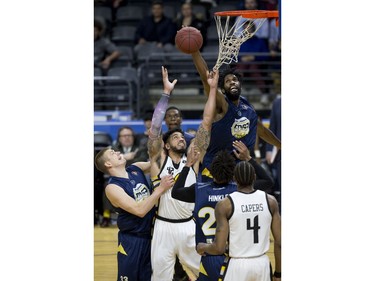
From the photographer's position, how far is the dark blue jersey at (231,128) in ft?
24.8

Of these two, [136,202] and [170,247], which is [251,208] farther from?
[170,247]

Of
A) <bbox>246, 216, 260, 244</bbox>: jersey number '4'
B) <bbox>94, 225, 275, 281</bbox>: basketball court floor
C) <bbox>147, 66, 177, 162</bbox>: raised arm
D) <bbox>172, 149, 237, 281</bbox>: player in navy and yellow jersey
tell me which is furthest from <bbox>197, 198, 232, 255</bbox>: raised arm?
<bbox>94, 225, 275, 281</bbox>: basketball court floor

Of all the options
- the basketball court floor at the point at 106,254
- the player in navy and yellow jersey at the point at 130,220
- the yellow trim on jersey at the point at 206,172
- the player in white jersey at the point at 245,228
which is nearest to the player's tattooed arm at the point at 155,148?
the player in navy and yellow jersey at the point at 130,220

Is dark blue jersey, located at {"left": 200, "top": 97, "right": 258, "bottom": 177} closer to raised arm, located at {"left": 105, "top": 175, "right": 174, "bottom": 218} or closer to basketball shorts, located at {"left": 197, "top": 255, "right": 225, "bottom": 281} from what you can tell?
raised arm, located at {"left": 105, "top": 175, "right": 174, "bottom": 218}

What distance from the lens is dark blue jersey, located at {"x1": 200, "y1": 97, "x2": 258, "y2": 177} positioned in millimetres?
7551

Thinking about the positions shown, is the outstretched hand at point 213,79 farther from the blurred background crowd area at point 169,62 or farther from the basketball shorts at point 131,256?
the blurred background crowd area at point 169,62

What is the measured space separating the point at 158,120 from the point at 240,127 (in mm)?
755

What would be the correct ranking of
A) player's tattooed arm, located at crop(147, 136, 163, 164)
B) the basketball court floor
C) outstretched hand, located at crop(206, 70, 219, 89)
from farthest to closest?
the basketball court floor, player's tattooed arm, located at crop(147, 136, 163, 164), outstretched hand, located at crop(206, 70, 219, 89)

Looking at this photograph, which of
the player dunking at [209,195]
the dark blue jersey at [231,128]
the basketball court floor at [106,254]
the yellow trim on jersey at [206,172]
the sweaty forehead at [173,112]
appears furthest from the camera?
the basketball court floor at [106,254]

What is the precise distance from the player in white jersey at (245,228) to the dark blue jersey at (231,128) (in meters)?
1.57

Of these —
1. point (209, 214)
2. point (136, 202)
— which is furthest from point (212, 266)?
point (136, 202)

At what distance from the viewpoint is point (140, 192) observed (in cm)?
718
